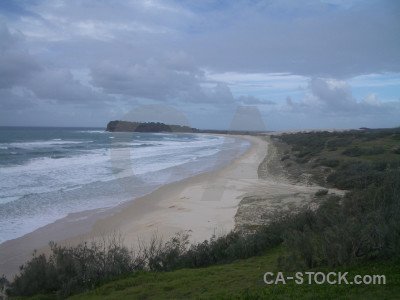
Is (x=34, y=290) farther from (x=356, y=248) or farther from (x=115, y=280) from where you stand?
(x=356, y=248)

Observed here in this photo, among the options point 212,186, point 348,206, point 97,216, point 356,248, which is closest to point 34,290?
point 356,248

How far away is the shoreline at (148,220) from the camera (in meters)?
8.73

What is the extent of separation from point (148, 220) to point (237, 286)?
22.6 feet

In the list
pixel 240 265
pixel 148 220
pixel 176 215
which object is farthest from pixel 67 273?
pixel 176 215

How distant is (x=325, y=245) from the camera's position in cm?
482

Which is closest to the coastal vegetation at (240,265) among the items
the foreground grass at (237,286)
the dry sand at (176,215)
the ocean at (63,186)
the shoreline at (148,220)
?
the foreground grass at (237,286)

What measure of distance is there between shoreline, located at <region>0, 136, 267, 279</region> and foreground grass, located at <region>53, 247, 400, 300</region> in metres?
3.23

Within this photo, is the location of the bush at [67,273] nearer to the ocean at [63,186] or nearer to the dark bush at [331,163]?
the ocean at [63,186]

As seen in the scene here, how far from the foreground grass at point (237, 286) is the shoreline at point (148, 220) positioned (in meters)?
3.23

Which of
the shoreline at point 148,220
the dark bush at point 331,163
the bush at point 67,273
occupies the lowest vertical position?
the shoreline at point 148,220

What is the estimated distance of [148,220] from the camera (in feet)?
36.0

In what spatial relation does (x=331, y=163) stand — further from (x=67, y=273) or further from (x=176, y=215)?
(x=67, y=273)

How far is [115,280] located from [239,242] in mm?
2813

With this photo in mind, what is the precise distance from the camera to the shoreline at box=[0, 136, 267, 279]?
28.7 feet
